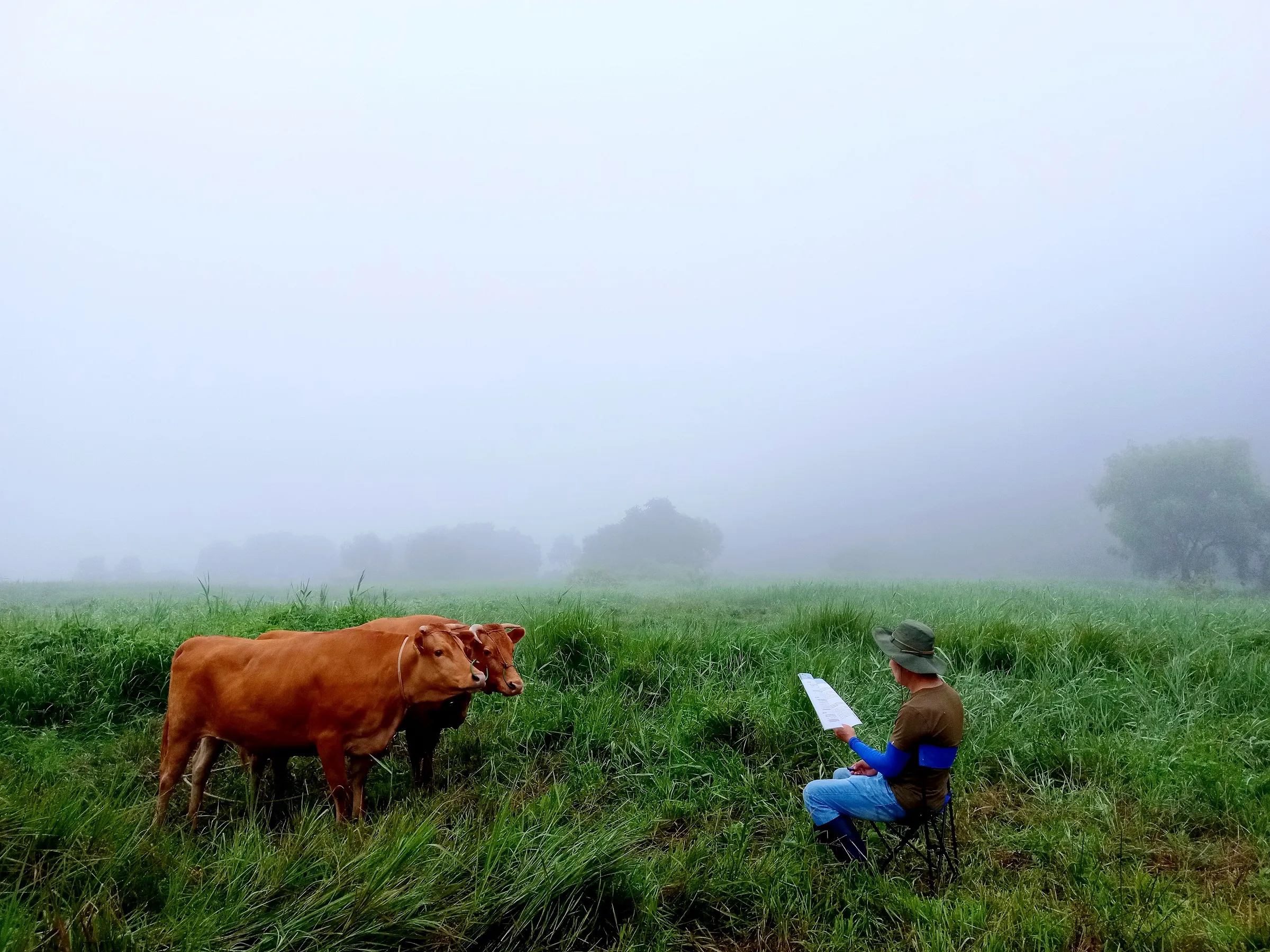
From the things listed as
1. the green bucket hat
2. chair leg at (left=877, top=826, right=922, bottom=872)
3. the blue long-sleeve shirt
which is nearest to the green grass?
chair leg at (left=877, top=826, right=922, bottom=872)

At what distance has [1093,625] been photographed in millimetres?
8594

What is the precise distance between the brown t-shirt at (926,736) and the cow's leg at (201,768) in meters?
4.31

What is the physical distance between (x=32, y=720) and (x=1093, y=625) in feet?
38.9

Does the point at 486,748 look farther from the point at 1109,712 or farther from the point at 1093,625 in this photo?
the point at 1093,625

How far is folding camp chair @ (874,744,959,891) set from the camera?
3611 millimetres

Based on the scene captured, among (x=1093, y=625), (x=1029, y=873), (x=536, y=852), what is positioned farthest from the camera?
(x=1093, y=625)

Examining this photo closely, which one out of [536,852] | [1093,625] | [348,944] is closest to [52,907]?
[348,944]

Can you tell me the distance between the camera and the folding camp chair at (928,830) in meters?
3.61

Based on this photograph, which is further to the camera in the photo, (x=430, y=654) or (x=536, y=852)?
(x=430, y=654)

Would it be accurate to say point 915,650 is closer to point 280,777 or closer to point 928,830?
point 928,830

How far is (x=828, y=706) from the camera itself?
3793 mm

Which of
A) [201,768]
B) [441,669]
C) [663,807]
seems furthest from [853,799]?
[201,768]

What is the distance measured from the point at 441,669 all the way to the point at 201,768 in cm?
187

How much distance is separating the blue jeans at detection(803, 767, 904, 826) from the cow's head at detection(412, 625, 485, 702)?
87.8 inches
